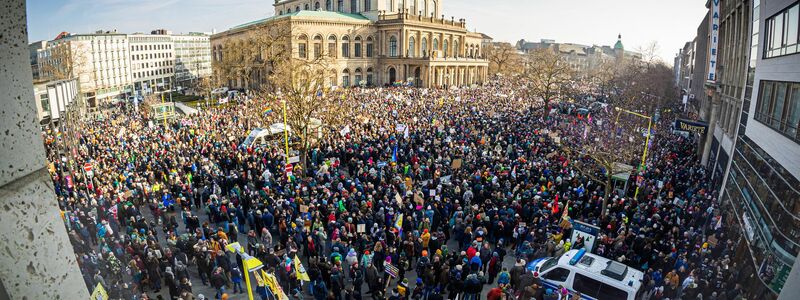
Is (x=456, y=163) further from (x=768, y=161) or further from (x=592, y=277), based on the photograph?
(x=768, y=161)

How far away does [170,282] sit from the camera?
11.1 meters

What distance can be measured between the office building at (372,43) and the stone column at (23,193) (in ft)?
200

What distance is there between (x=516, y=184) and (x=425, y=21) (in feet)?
199

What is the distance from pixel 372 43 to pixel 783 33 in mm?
62486

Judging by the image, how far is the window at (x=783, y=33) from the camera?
13633 mm

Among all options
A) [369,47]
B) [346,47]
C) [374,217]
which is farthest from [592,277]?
[369,47]

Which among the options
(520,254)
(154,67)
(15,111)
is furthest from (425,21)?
(154,67)

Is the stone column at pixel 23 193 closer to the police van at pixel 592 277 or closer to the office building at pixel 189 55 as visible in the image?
the police van at pixel 592 277

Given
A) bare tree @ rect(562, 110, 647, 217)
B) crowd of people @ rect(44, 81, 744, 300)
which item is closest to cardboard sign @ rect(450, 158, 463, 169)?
crowd of people @ rect(44, 81, 744, 300)

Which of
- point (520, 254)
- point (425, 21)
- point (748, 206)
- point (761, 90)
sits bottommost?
point (520, 254)

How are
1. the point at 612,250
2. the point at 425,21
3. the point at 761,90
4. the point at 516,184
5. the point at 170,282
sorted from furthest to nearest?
the point at 425,21 → the point at 516,184 → the point at 761,90 → the point at 612,250 → the point at 170,282

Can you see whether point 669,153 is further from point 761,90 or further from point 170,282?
point 170,282

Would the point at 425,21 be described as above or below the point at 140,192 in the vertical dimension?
above

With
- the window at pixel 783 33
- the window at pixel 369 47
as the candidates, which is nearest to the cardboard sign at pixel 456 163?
the window at pixel 783 33
